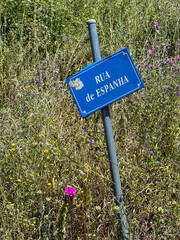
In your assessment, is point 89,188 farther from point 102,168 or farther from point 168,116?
point 168,116

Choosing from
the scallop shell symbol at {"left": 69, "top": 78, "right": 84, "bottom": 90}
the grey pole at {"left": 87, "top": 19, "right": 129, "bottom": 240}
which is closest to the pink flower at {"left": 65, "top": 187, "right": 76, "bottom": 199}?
the grey pole at {"left": 87, "top": 19, "right": 129, "bottom": 240}

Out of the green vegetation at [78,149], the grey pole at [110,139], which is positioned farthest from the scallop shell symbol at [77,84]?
the green vegetation at [78,149]

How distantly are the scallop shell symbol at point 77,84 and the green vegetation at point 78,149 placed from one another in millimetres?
489

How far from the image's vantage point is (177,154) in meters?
2.34

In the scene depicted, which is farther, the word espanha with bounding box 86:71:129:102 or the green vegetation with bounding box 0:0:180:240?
the green vegetation with bounding box 0:0:180:240

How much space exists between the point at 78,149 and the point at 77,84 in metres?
0.89

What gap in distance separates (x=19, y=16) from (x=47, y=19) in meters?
0.32

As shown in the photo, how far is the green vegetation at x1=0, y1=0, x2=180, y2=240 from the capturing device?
1.98 m

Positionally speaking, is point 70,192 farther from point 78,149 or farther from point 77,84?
point 78,149

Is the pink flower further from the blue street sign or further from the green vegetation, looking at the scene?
the blue street sign

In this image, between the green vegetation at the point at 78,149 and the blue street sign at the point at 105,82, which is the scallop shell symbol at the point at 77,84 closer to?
the blue street sign at the point at 105,82

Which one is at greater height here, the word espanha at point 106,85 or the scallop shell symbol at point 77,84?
the scallop shell symbol at point 77,84

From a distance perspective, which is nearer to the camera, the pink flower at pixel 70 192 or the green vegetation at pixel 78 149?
the pink flower at pixel 70 192

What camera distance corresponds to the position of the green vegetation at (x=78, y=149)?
198cm
